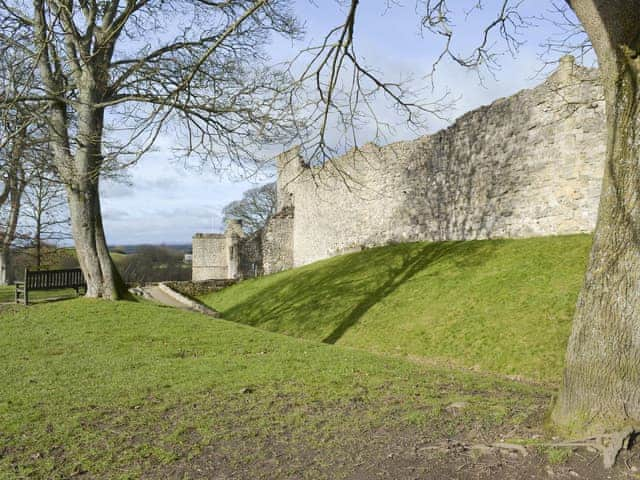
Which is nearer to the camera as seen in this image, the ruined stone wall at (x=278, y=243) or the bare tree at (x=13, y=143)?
the bare tree at (x=13, y=143)

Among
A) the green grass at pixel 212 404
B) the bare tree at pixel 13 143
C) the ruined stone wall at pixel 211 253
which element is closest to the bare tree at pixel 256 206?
the ruined stone wall at pixel 211 253

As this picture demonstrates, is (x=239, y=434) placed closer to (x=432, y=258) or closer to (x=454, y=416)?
(x=454, y=416)

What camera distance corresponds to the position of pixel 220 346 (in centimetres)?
809

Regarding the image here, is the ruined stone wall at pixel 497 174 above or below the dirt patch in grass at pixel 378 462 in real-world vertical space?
above

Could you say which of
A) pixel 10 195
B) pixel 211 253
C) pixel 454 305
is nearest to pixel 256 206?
pixel 211 253

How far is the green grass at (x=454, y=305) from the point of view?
8.15 m

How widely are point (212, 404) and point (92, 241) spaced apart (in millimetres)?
8885

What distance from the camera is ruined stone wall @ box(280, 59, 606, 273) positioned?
10797 mm

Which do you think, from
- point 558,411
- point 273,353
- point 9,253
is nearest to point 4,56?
point 273,353

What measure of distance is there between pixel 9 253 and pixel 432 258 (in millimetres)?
19424

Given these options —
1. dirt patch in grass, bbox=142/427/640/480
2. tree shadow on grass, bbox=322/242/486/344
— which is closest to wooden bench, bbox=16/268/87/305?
tree shadow on grass, bbox=322/242/486/344

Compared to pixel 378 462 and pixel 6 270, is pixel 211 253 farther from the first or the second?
pixel 378 462

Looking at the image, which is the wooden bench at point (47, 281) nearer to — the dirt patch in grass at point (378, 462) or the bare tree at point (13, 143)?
the bare tree at point (13, 143)

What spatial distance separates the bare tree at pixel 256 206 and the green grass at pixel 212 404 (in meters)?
32.7
